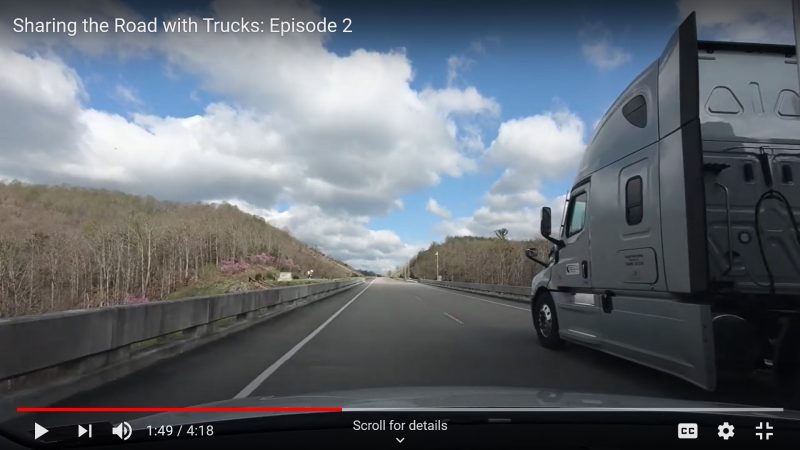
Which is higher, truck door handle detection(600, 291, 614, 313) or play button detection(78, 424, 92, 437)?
truck door handle detection(600, 291, 614, 313)

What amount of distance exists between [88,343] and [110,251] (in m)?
63.1

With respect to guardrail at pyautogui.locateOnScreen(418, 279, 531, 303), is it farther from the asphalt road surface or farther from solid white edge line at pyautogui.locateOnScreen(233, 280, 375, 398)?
solid white edge line at pyautogui.locateOnScreen(233, 280, 375, 398)

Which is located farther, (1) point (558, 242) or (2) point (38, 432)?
(1) point (558, 242)

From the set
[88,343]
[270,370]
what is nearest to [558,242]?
[270,370]

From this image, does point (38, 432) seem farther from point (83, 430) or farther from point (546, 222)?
point (546, 222)

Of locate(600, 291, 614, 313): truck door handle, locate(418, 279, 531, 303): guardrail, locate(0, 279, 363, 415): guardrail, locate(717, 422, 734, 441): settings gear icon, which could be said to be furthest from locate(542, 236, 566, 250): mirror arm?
locate(418, 279, 531, 303): guardrail

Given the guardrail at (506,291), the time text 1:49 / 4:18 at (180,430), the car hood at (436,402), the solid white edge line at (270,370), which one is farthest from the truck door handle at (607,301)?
the guardrail at (506,291)

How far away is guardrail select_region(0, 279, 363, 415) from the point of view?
578 cm

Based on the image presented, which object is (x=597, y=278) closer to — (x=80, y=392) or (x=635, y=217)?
(x=635, y=217)

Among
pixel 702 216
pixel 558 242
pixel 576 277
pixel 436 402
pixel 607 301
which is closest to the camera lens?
pixel 436 402

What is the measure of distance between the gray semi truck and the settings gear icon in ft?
7.29

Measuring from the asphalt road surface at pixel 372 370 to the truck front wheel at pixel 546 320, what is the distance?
210mm

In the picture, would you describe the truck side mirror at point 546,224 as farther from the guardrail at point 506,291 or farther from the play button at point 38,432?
the guardrail at point 506,291

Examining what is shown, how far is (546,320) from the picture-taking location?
10.4m
